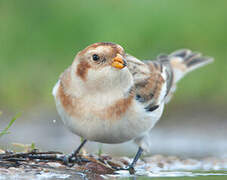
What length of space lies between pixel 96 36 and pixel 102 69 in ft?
16.2

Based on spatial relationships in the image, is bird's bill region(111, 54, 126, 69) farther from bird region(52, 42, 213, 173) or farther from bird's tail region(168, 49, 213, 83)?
bird's tail region(168, 49, 213, 83)

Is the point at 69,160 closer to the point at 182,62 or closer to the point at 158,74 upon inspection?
the point at 158,74

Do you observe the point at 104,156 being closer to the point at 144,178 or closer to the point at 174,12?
the point at 144,178

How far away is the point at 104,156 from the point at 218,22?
17.4ft

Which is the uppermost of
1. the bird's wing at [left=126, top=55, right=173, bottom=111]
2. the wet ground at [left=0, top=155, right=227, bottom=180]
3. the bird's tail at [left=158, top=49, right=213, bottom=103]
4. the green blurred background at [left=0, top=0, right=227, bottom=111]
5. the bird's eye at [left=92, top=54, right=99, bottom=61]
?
the green blurred background at [left=0, top=0, right=227, bottom=111]

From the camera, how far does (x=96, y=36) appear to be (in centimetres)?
1072

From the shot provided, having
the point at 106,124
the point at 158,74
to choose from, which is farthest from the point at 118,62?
the point at 158,74

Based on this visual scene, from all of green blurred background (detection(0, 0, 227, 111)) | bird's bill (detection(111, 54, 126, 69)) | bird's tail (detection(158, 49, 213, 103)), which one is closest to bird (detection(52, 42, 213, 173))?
bird's bill (detection(111, 54, 126, 69))

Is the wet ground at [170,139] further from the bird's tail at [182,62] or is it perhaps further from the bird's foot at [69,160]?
the bird's tail at [182,62]

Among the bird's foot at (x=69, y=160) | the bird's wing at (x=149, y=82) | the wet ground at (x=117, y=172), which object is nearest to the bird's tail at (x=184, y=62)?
the bird's wing at (x=149, y=82)

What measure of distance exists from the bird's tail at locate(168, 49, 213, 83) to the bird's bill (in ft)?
9.75

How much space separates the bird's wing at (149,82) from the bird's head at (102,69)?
417 millimetres

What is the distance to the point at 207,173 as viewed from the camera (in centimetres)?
615

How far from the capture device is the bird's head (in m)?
5.80
